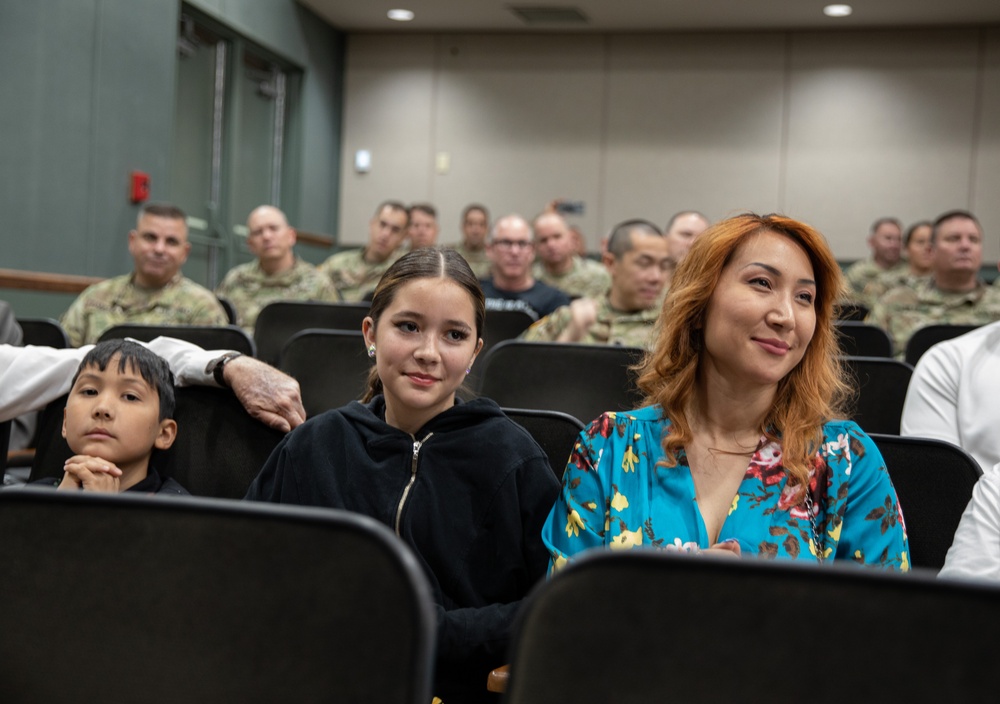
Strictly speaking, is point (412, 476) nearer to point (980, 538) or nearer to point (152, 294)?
point (980, 538)

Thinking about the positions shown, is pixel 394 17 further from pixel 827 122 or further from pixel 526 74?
pixel 827 122

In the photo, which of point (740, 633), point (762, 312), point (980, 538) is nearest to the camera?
point (740, 633)

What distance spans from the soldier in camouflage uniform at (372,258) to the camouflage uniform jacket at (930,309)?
2.93 m

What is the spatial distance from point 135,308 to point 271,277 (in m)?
1.28

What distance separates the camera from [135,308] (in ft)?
14.2

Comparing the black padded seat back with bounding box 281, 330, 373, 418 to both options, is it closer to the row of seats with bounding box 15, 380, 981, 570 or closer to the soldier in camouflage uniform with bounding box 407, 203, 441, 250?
the row of seats with bounding box 15, 380, 981, 570

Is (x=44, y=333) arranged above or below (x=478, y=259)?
below

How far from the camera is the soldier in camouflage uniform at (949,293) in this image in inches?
192

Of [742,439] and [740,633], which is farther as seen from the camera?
[742,439]

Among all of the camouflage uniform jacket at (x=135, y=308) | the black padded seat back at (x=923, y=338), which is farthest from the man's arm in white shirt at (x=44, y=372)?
the black padded seat back at (x=923, y=338)

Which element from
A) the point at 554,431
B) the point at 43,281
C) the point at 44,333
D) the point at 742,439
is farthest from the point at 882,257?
the point at 742,439

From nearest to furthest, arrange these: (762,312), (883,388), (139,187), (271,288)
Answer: (762,312)
(883,388)
(271,288)
(139,187)

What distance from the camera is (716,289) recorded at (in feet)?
5.28

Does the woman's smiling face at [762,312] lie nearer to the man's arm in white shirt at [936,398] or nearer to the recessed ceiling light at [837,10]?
the man's arm in white shirt at [936,398]
